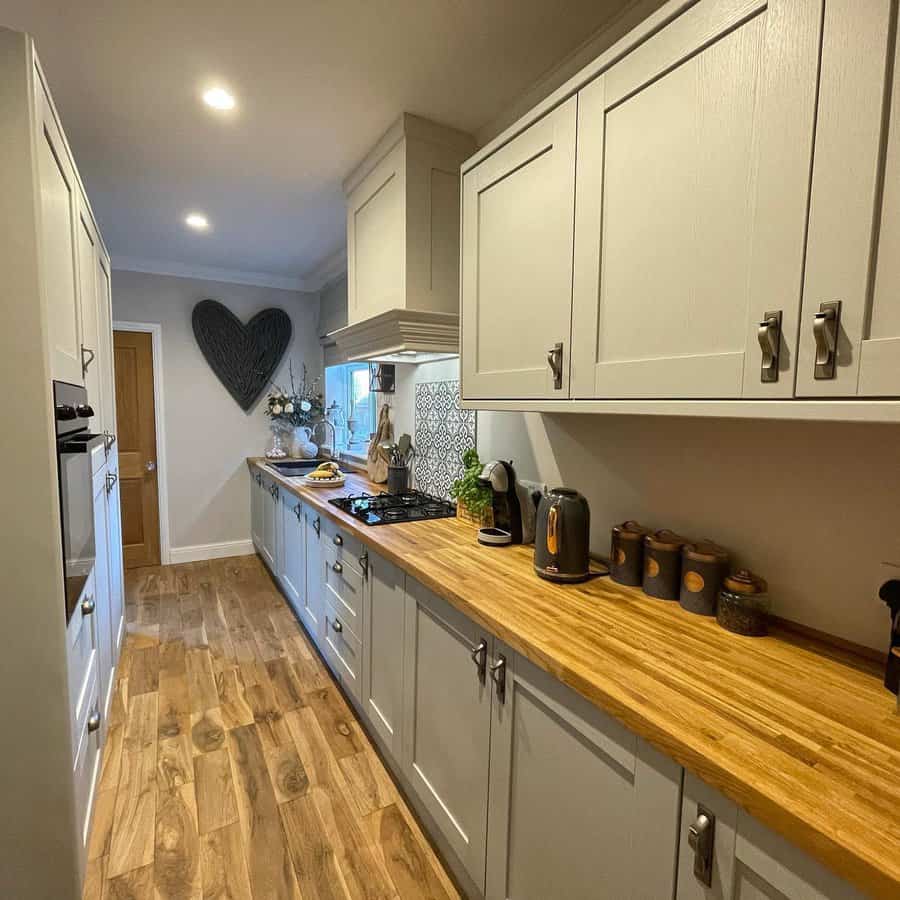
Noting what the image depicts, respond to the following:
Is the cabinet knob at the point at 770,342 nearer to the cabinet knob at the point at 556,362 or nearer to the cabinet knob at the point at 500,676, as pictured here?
the cabinet knob at the point at 556,362

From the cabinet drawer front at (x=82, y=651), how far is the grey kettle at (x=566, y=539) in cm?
126

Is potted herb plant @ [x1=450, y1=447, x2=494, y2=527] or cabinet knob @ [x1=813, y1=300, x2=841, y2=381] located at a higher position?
cabinet knob @ [x1=813, y1=300, x2=841, y2=381]

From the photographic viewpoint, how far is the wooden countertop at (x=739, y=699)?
626mm

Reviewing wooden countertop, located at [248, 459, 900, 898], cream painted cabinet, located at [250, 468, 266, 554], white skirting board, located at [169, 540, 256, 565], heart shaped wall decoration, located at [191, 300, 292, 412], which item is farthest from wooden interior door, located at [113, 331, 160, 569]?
wooden countertop, located at [248, 459, 900, 898]

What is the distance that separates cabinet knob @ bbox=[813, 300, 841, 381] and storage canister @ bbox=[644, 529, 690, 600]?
635mm

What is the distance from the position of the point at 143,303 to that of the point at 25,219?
3371 mm

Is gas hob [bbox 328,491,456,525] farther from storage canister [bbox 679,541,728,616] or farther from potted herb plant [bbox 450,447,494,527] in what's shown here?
storage canister [bbox 679,541,728,616]

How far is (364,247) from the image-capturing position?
94.9 inches

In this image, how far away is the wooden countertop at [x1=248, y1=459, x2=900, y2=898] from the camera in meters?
0.63

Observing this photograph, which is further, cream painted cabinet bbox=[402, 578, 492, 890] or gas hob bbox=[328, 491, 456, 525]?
gas hob bbox=[328, 491, 456, 525]

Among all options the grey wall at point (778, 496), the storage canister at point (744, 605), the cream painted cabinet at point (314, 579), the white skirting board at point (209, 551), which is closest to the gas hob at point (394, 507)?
the cream painted cabinet at point (314, 579)

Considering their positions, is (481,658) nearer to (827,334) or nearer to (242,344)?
(827,334)

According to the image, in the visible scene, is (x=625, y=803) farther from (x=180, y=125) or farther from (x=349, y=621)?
(x=180, y=125)

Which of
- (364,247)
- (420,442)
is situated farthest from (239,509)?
(364,247)
